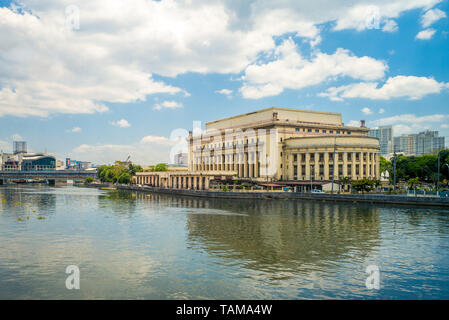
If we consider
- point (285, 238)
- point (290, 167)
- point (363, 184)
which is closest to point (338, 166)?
point (290, 167)

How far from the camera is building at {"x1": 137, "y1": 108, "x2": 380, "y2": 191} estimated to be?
132 meters

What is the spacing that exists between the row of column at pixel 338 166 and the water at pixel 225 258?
237 ft

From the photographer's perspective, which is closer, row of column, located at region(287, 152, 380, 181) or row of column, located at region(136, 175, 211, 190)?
row of column, located at region(287, 152, 380, 181)

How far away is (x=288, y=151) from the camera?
480 feet

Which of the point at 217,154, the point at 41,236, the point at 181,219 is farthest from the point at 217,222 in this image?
the point at 217,154

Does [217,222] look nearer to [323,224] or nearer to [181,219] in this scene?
[181,219]

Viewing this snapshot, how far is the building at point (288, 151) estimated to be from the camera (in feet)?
434

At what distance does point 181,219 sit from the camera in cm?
6412
